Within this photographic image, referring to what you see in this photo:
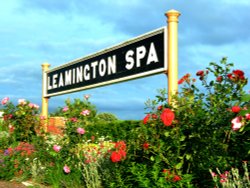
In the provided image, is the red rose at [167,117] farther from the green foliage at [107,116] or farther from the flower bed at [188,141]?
the green foliage at [107,116]

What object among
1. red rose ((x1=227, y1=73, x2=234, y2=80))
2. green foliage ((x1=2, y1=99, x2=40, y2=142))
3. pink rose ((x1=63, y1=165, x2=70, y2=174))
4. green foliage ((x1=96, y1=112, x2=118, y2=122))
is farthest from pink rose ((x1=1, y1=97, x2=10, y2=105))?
green foliage ((x1=96, y1=112, x2=118, y2=122))

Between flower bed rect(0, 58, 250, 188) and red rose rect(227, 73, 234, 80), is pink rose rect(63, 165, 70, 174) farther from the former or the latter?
red rose rect(227, 73, 234, 80)

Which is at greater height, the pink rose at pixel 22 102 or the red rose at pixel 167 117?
the pink rose at pixel 22 102

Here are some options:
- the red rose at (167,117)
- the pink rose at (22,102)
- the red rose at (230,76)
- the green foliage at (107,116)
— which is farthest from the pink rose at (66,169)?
the green foliage at (107,116)

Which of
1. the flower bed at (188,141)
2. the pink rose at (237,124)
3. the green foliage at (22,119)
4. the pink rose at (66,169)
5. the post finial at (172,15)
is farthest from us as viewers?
the green foliage at (22,119)

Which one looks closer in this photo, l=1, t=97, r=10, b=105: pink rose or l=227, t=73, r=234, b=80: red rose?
l=227, t=73, r=234, b=80: red rose

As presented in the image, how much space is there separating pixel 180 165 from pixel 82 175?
9.94ft

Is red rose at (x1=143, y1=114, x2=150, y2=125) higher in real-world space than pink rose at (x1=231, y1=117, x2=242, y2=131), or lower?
higher

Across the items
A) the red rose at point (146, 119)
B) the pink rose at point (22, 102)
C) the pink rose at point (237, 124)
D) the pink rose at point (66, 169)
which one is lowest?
the pink rose at point (66, 169)

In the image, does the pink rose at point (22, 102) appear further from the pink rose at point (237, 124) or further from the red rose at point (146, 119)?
the pink rose at point (237, 124)

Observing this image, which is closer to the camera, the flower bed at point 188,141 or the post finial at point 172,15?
the flower bed at point 188,141

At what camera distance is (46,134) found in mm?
13086

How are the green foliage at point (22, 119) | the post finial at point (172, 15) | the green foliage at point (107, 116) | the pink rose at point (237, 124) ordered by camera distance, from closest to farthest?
1. the pink rose at point (237, 124)
2. the post finial at point (172, 15)
3. the green foliage at point (22, 119)
4. the green foliage at point (107, 116)

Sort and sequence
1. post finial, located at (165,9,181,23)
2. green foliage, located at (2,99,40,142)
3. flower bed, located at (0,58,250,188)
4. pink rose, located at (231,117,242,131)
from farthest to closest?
1. green foliage, located at (2,99,40,142)
2. post finial, located at (165,9,181,23)
3. flower bed, located at (0,58,250,188)
4. pink rose, located at (231,117,242,131)
